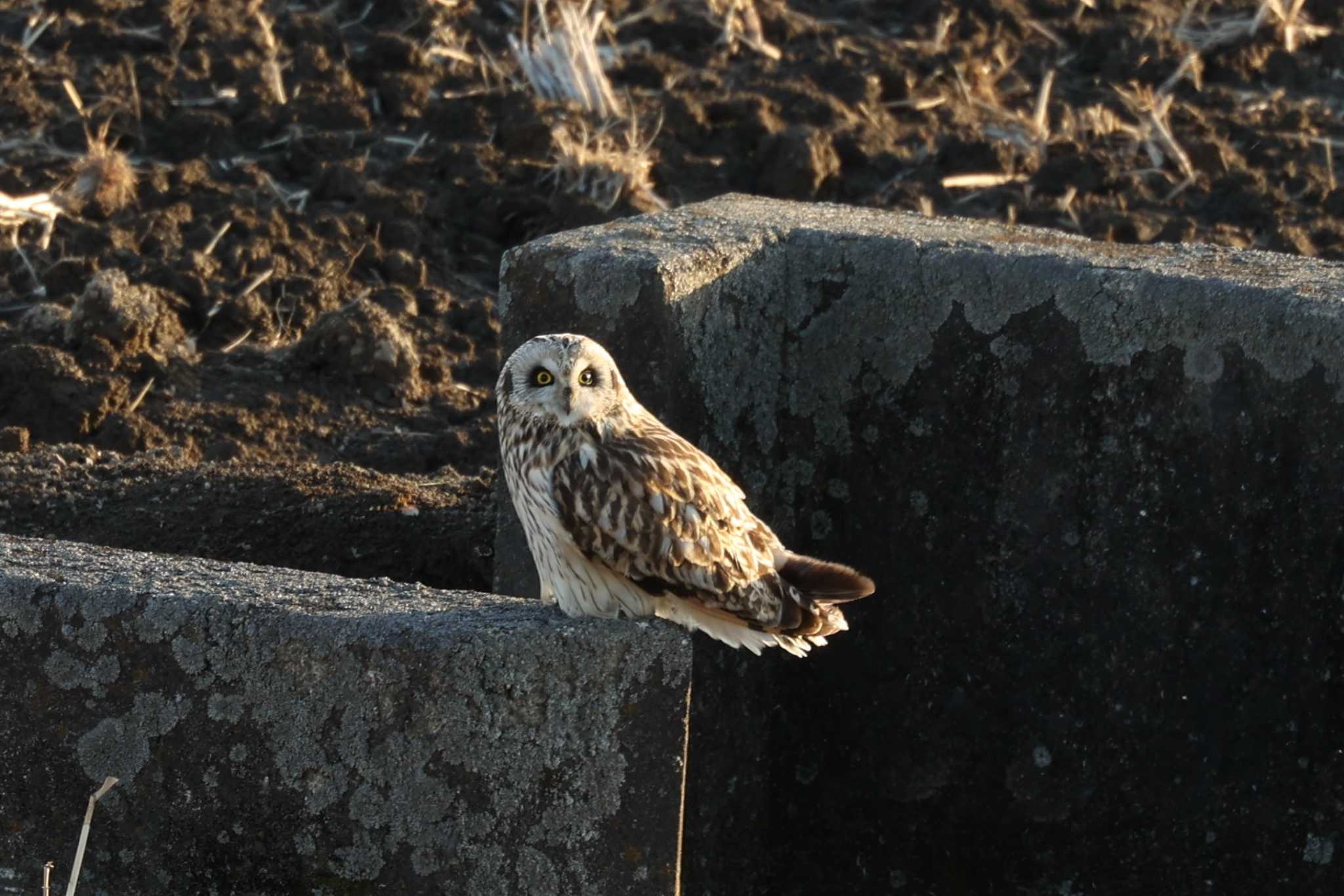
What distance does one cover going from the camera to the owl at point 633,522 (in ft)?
12.9

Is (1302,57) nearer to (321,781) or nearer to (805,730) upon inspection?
(805,730)

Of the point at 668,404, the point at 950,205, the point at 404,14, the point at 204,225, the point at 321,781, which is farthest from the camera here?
the point at 404,14

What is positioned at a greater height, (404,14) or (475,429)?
(404,14)

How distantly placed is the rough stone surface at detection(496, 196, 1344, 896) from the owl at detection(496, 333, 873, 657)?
0.44 m

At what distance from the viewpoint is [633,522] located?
3906mm

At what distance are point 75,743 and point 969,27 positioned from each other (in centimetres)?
724

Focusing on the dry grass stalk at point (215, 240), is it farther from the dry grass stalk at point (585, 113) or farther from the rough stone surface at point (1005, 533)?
the rough stone surface at point (1005, 533)

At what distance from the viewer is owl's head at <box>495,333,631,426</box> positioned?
394cm

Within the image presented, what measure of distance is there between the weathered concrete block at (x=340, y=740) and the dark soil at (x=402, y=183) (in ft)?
6.34

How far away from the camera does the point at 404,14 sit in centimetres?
909

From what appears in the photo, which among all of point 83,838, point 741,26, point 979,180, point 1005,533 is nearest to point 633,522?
point 1005,533

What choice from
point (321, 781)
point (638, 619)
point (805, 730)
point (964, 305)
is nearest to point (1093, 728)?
point (805, 730)

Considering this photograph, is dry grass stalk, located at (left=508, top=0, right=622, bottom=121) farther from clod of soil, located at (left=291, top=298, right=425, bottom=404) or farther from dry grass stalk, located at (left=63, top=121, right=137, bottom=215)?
clod of soil, located at (left=291, top=298, right=425, bottom=404)

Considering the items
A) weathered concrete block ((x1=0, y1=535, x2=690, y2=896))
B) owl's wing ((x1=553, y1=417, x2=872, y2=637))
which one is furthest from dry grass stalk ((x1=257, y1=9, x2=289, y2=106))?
weathered concrete block ((x1=0, y1=535, x2=690, y2=896))
